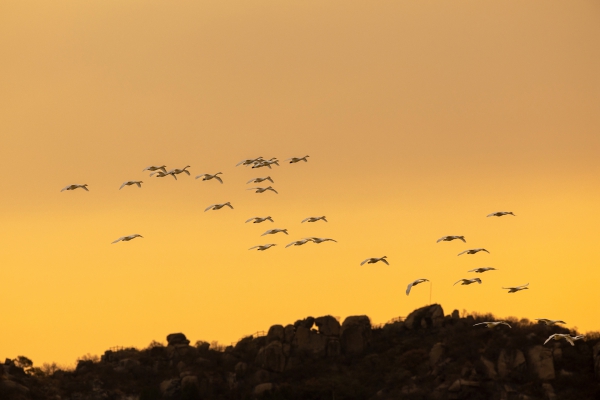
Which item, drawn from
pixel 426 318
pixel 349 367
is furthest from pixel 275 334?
pixel 426 318

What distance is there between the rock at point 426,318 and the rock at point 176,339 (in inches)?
1229

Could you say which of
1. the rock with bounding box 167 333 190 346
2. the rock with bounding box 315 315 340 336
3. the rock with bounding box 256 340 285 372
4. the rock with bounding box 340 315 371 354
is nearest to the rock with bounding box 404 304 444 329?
the rock with bounding box 340 315 371 354

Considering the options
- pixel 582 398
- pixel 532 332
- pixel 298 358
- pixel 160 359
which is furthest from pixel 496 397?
pixel 160 359

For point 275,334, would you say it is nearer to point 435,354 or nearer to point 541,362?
point 435,354

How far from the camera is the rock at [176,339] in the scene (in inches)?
7308

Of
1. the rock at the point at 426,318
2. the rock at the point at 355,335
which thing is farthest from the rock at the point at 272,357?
the rock at the point at 426,318

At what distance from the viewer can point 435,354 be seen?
167750 millimetres

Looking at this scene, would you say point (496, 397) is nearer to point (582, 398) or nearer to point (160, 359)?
point (582, 398)

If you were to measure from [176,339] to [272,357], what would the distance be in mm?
17184

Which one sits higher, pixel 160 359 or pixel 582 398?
pixel 160 359

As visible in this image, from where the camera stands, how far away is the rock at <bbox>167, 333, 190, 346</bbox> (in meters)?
186

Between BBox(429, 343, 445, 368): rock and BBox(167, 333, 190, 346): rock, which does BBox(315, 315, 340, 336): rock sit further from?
BBox(167, 333, 190, 346): rock

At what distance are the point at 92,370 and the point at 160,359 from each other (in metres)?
10.1

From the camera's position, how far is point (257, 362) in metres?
176
